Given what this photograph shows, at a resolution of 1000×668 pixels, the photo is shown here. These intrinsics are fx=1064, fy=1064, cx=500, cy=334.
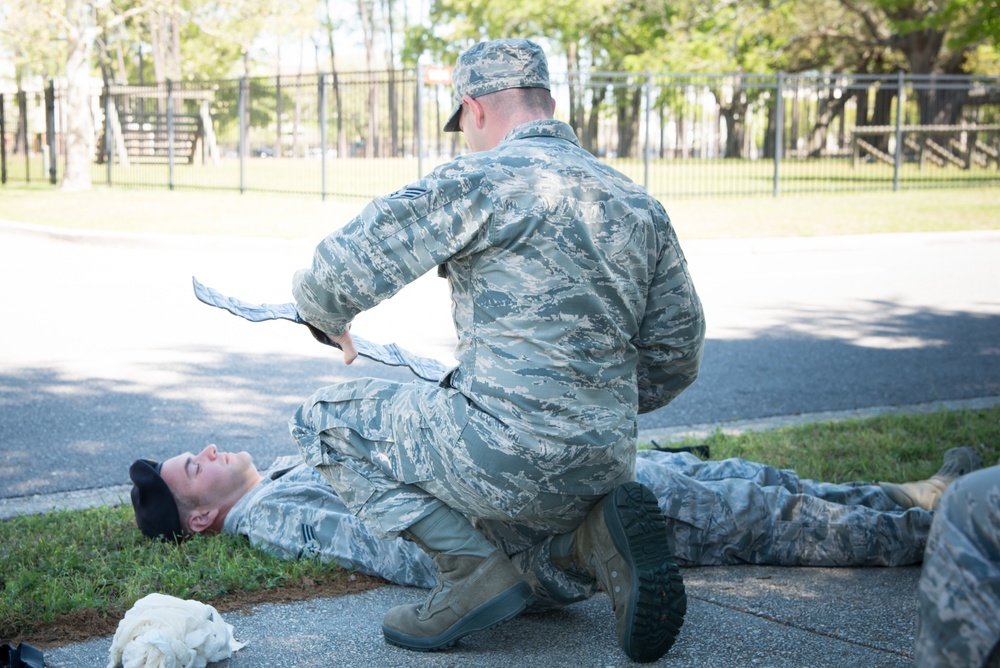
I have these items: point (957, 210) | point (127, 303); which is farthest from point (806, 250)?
point (127, 303)

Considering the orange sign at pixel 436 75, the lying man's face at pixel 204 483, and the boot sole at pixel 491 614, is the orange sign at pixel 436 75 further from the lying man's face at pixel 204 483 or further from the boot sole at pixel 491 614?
the boot sole at pixel 491 614

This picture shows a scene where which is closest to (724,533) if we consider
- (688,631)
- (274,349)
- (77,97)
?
(688,631)

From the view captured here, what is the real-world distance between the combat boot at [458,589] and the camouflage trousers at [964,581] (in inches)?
54.3

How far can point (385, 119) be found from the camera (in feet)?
129

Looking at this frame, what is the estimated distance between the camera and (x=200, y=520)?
3779 mm

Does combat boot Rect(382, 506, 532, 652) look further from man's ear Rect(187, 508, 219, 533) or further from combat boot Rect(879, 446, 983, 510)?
combat boot Rect(879, 446, 983, 510)

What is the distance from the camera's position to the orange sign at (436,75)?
17.9 m

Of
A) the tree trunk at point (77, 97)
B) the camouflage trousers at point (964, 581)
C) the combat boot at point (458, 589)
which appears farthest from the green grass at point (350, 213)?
the camouflage trousers at point (964, 581)

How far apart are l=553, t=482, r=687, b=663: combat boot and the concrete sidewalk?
7.5 inches

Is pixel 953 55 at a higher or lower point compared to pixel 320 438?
higher

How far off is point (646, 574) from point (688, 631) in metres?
0.55

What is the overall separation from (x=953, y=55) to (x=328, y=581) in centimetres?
3668

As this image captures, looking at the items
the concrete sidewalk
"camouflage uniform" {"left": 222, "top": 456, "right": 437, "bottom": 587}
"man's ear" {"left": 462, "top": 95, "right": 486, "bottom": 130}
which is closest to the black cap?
"camouflage uniform" {"left": 222, "top": 456, "right": 437, "bottom": 587}

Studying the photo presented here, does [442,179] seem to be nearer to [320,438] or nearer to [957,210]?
[320,438]
